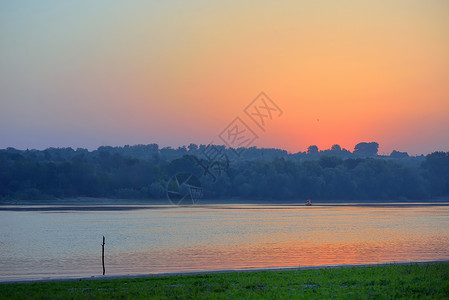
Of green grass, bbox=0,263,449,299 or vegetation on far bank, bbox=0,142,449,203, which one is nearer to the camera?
green grass, bbox=0,263,449,299

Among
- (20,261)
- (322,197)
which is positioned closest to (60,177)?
(322,197)

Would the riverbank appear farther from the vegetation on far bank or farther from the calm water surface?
the calm water surface

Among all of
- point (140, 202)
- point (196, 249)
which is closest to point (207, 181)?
point (140, 202)

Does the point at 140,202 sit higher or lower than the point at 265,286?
higher

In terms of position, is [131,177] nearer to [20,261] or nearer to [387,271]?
[20,261]

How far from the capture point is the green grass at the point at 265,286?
1928 centimetres

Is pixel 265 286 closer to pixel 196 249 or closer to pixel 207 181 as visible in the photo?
pixel 196 249

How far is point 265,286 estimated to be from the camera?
2119 cm

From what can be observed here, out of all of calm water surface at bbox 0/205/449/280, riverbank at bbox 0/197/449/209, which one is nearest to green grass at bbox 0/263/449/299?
calm water surface at bbox 0/205/449/280

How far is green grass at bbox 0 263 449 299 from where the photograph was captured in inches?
759

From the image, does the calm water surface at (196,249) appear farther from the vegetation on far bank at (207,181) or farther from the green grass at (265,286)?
the vegetation on far bank at (207,181)

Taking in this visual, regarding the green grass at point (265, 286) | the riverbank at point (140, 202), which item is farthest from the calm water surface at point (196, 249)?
the riverbank at point (140, 202)

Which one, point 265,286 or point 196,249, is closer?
point 265,286

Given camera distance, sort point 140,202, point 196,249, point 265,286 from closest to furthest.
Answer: point 265,286 < point 196,249 < point 140,202
